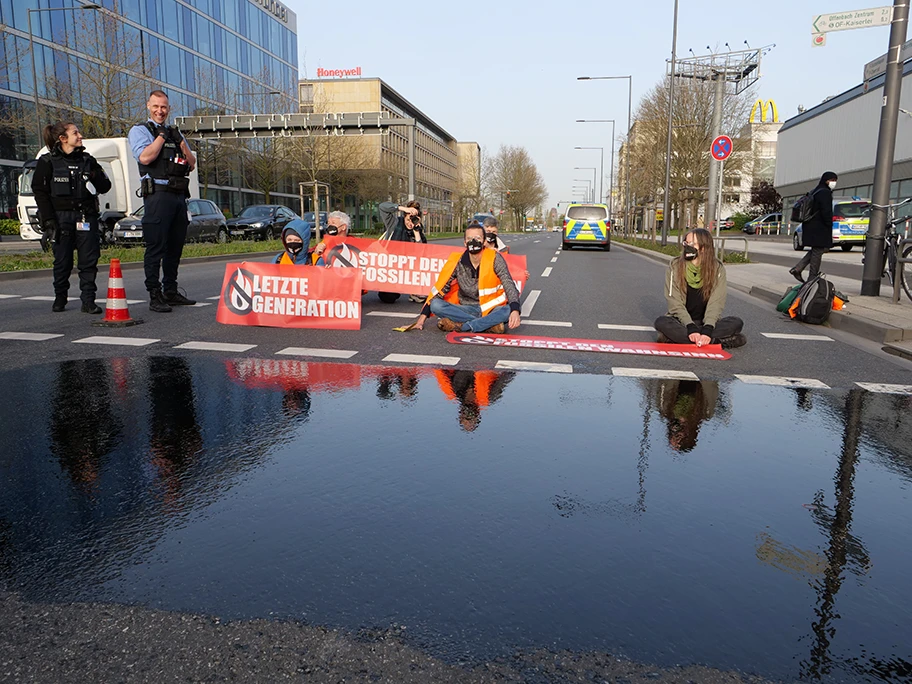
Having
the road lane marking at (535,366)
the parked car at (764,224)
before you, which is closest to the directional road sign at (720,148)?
the road lane marking at (535,366)

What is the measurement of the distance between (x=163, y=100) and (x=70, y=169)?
52.2 inches

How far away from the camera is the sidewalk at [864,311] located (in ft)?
27.0

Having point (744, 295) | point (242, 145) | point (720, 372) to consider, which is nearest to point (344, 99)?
point (242, 145)

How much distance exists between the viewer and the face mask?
8336 mm

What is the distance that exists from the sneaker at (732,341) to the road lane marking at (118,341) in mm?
5629

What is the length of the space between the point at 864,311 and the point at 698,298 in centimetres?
354

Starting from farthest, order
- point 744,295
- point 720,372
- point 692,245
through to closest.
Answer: point 744,295 < point 692,245 < point 720,372

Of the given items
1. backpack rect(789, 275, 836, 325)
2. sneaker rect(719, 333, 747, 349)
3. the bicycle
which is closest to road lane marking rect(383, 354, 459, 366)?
sneaker rect(719, 333, 747, 349)

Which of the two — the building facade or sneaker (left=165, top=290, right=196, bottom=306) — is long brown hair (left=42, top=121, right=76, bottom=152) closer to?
sneaker (left=165, top=290, right=196, bottom=306)

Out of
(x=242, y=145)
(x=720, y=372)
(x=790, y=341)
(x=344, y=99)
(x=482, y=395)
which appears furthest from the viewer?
(x=344, y=99)

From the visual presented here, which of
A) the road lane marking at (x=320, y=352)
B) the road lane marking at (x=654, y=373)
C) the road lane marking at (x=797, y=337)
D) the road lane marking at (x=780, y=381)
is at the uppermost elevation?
the road lane marking at (x=320, y=352)

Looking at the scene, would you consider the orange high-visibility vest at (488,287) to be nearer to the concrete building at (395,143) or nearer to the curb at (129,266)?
the curb at (129,266)

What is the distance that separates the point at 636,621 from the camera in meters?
2.38

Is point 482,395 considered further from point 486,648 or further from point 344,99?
point 344,99
